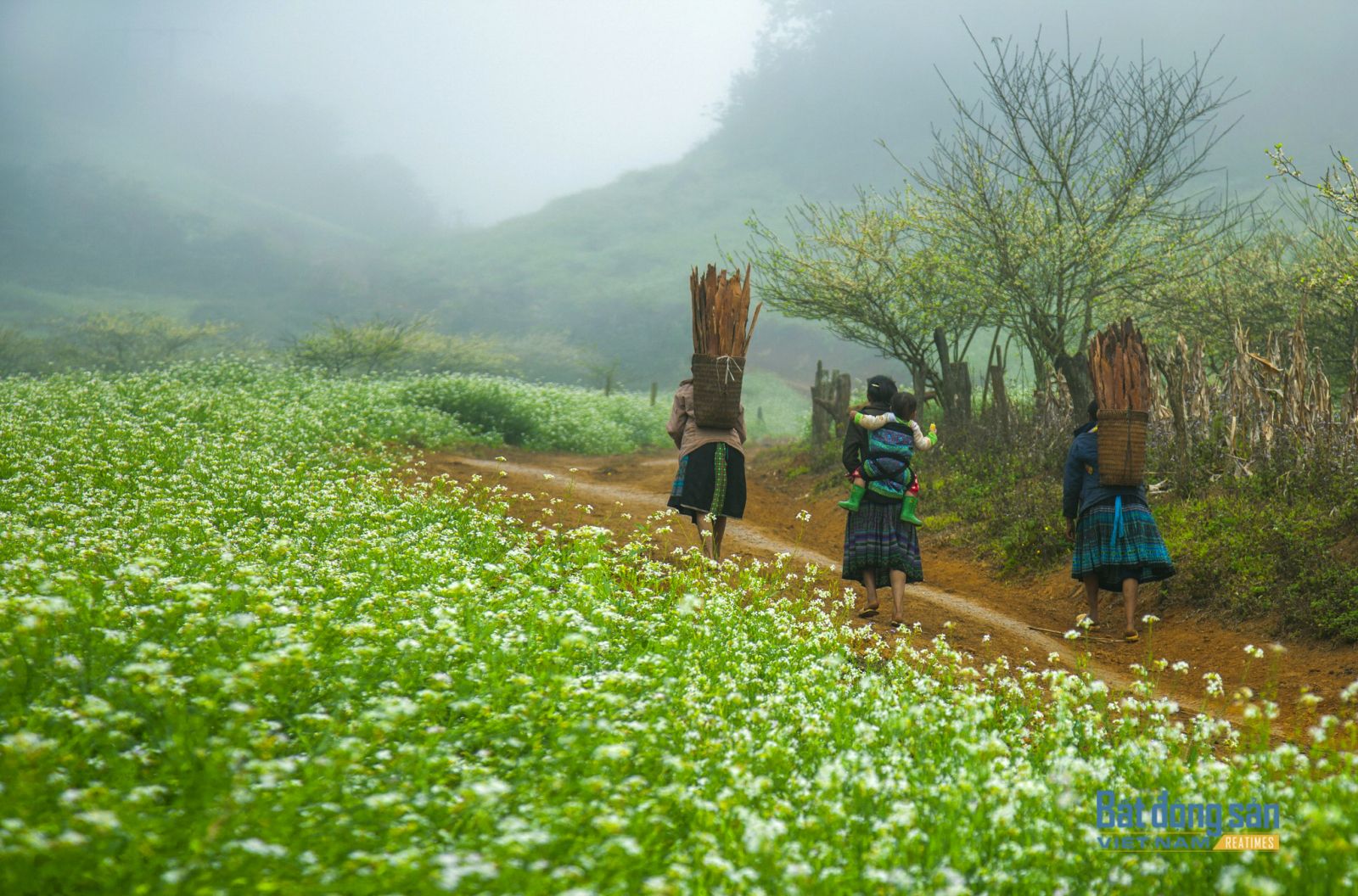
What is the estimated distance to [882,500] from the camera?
305 inches

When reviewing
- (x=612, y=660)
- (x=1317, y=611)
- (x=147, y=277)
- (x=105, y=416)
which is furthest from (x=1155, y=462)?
(x=147, y=277)

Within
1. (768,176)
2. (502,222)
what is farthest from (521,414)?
(768,176)

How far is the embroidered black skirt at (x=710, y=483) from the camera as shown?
27.6 feet

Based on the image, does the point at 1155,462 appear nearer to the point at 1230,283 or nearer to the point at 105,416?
the point at 1230,283

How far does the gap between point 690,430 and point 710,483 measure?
2.03ft

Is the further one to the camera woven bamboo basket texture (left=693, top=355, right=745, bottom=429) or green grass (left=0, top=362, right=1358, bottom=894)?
woven bamboo basket texture (left=693, top=355, right=745, bottom=429)

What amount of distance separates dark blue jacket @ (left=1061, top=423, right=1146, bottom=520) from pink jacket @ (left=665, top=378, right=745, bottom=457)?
10.5 feet

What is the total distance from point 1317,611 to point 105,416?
1546 cm

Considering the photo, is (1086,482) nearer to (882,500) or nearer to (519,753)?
(882,500)

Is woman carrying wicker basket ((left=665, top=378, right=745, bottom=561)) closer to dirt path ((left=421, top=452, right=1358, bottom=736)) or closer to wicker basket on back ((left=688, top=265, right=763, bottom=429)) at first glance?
wicker basket on back ((left=688, top=265, right=763, bottom=429))

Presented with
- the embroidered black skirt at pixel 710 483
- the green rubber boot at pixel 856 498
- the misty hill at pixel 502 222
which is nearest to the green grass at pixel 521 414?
the embroidered black skirt at pixel 710 483

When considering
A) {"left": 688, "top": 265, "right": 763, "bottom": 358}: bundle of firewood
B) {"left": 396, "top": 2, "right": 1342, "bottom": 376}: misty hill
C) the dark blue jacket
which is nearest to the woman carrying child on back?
{"left": 688, "top": 265, "right": 763, "bottom": 358}: bundle of firewood

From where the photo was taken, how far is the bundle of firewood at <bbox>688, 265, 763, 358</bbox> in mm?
8477

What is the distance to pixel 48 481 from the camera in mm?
8766
